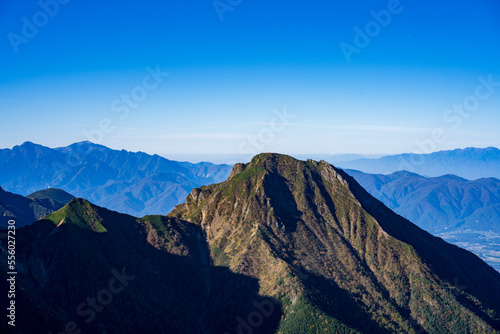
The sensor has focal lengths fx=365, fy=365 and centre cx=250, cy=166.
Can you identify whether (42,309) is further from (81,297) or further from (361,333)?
(361,333)

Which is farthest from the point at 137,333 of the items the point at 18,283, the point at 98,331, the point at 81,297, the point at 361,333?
the point at 361,333

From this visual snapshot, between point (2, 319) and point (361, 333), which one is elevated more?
point (2, 319)

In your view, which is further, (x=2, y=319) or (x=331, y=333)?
(x=331, y=333)

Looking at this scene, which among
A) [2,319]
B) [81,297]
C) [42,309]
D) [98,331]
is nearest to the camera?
[2,319]

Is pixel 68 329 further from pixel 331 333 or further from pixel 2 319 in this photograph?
pixel 331 333

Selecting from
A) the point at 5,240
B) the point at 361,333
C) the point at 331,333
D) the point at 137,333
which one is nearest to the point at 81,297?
the point at 137,333

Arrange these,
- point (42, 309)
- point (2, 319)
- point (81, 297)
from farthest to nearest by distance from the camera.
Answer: point (81, 297), point (42, 309), point (2, 319)

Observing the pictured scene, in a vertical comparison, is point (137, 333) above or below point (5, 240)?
below

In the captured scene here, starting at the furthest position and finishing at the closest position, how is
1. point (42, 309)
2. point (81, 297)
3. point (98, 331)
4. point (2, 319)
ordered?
point (81, 297) → point (98, 331) → point (42, 309) → point (2, 319)

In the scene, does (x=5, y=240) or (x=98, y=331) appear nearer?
(x=98, y=331)

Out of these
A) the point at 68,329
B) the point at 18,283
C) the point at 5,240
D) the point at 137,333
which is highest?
the point at 5,240
